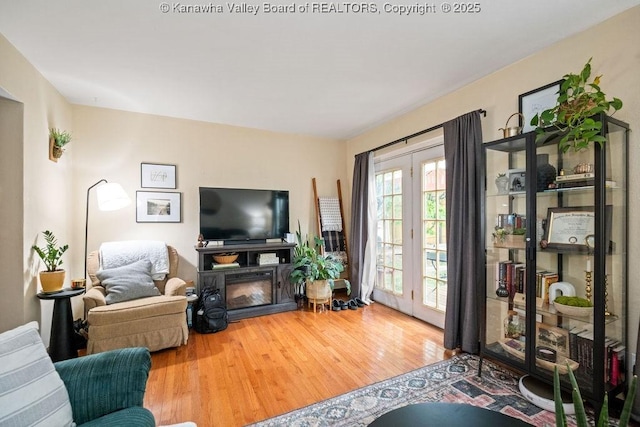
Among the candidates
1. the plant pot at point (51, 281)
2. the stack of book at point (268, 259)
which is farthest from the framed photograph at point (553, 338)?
the plant pot at point (51, 281)

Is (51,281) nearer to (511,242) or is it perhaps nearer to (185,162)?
(185,162)

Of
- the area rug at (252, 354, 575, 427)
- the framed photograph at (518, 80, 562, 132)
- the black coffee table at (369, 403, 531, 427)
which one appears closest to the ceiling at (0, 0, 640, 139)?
the framed photograph at (518, 80, 562, 132)

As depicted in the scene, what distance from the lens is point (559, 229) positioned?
191 cm

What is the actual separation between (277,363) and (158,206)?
2.44 metres

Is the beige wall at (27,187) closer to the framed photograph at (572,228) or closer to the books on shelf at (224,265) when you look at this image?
the books on shelf at (224,265)

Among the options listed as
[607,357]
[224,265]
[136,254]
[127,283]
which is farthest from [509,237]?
[136,254]

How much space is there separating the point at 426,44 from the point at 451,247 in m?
1.76

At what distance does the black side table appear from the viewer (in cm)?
238

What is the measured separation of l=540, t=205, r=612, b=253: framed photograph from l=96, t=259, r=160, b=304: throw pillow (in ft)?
11.5

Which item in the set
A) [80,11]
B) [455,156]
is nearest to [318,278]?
[455,156]

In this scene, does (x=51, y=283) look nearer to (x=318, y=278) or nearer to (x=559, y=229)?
(x=318, y=278)

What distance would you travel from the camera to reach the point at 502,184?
7.38ft

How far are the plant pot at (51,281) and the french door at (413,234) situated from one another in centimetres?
350

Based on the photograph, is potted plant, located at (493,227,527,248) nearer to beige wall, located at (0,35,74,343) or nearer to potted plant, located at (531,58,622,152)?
potted plant, located at (531,58,622,152)
